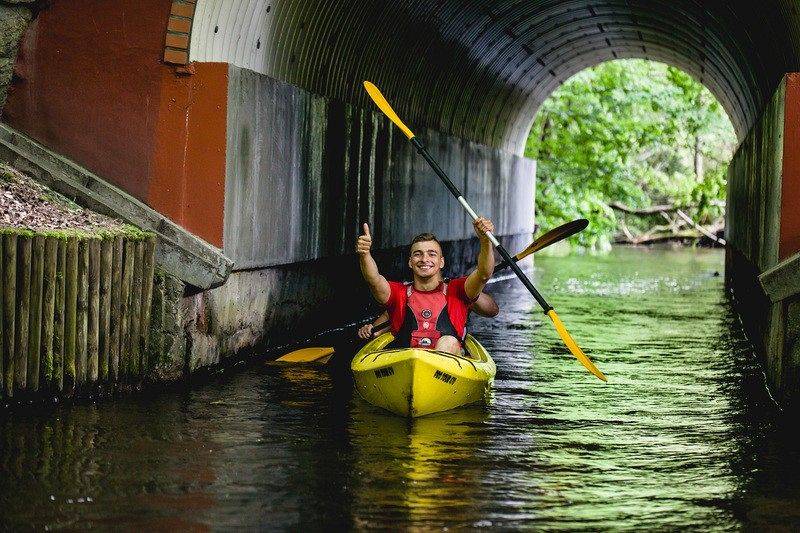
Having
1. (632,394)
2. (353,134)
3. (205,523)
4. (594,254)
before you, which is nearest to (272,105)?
(353,134)

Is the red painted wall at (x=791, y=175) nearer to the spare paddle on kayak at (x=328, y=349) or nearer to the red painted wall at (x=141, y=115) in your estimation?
the spare paddle on kayak at (x=328, y=349)

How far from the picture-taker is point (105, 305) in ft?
34.8

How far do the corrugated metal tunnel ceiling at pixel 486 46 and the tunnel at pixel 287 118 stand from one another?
4cm

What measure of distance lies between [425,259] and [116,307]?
7.95ft

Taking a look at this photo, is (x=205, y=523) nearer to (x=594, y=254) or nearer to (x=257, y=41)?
(x=257, y=41)

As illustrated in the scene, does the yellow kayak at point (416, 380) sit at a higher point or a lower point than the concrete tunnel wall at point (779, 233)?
lower

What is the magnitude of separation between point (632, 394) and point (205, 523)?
5.68 meters

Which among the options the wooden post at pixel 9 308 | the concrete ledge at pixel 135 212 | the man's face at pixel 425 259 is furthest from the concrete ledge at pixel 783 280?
the wooden post at pixel 9 308

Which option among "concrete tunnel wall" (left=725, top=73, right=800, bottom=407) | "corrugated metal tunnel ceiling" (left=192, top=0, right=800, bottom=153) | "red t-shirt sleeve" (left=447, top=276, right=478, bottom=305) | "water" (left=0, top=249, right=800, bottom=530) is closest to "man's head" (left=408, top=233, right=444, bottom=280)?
"red t-shirt sleeve" (left=447, top=276, right=478, bottom=305)

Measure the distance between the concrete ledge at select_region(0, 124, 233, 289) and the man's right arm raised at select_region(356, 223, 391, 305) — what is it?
63.9 inches

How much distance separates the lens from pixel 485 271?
34.9ft

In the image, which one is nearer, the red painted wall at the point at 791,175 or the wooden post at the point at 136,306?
the wooden post at the point at 136,306

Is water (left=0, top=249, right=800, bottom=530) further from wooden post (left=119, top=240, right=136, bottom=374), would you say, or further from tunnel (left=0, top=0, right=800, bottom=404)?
tunnel (left=0, top=0, right=800, bottom=404)

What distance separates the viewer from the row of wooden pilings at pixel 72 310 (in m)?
9.81
